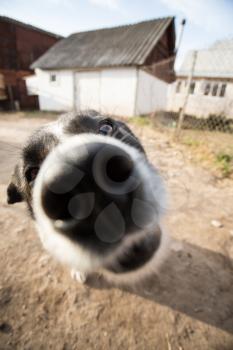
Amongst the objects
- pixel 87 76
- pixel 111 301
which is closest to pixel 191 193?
pixel 111 301

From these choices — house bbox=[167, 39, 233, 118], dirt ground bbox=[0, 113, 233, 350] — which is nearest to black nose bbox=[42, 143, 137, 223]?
dirt ground bbox=[0, 113, 233, 350]

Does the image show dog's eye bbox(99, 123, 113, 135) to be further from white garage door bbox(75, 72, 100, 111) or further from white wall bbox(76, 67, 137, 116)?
white garage door bbox(75, 72, 100, 111)

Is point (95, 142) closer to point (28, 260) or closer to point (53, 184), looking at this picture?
point (53, 184)

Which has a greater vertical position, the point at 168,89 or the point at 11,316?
the point at 168,89

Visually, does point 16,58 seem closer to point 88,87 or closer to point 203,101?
point 88,87

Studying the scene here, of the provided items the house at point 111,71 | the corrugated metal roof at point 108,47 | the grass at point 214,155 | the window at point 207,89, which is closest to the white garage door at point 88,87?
the house at point 111,71

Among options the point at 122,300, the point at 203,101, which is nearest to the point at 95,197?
the point at 122,300

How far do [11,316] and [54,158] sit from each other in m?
1.95

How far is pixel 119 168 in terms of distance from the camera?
36.3 inches

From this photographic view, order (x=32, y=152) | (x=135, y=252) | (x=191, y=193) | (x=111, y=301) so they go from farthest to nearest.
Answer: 1. (x=191, y=193)
2. (x=111, y=301)
3. (x=32, y=152)
4. (x=135, y=252)

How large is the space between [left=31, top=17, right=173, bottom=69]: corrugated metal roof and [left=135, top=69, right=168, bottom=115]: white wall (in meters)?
1.60

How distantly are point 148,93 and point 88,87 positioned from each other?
503cm

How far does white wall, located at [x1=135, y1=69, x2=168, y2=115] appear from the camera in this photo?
15133mm

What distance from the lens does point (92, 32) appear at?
71.5 ft
